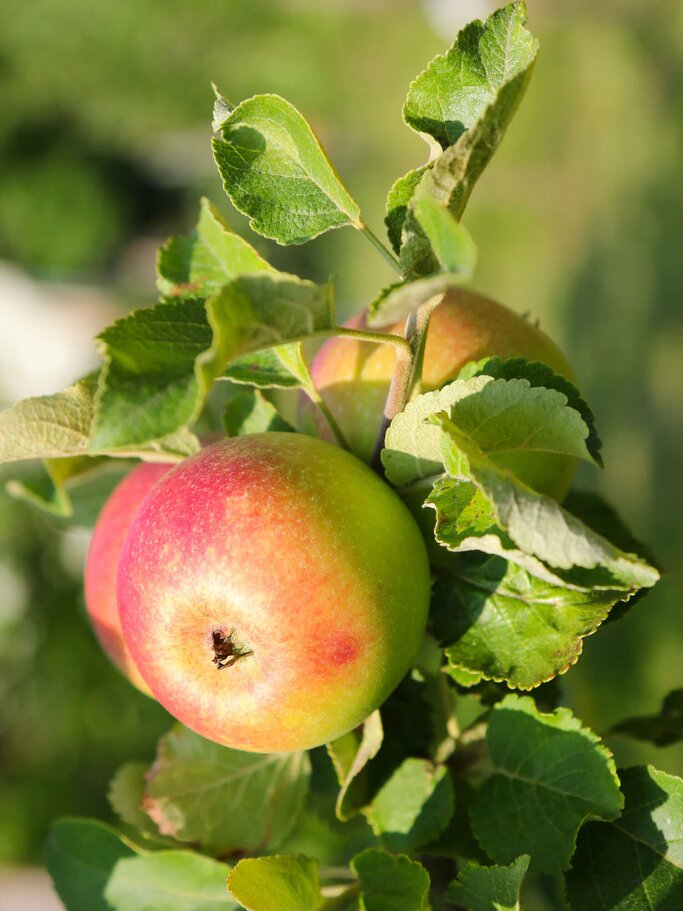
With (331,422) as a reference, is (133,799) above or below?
below

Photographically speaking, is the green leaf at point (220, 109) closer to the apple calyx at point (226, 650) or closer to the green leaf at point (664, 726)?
the apple calyx at point (226, 650)

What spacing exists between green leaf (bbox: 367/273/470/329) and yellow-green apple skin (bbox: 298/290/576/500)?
22 cm

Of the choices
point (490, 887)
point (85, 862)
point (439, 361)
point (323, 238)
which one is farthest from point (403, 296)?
point (323, 238)

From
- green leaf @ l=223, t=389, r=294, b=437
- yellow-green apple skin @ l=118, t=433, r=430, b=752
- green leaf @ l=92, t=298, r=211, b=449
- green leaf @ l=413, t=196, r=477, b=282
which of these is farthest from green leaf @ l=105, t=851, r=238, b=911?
green leaf @ l=413, t=196, r=477, b=282

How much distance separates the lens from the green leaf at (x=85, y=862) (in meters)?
0.88

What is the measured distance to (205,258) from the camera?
2.46 feet

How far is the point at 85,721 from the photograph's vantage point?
3412 mm

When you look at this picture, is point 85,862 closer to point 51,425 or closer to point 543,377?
point 51,425

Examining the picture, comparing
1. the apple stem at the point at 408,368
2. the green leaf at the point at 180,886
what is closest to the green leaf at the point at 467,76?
the apple stem at the point at 408,368

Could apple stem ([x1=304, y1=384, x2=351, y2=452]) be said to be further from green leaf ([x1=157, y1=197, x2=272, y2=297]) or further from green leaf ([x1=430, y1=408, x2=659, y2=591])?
green leaf ([x1=430, y1=408, x2=659, y2=591])

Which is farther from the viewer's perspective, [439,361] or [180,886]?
[180,886]

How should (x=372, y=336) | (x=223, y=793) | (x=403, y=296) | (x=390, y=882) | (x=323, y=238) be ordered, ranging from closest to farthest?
(x=403, y=296)
(x=372, y=336)
(x=390, y=882)
(x=223, y=793)
(x=323, y=238)

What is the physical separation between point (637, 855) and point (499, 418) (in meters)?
0.35

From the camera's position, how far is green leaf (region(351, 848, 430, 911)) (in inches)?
26.0
